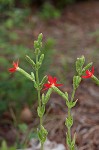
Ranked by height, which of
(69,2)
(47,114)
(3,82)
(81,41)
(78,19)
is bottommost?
(47,114)

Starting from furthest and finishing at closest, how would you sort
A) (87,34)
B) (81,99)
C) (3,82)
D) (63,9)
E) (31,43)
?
1. (63,9)
2. (87,34)
3. (31,43)
4. (81,99)
5. (3,82)

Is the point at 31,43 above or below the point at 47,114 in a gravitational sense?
above

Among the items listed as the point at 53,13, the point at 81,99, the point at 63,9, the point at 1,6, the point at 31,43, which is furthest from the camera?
the point at 63,9

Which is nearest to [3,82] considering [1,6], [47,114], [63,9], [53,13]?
[47,114]

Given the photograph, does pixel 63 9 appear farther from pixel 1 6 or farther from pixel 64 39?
pixel 1 6

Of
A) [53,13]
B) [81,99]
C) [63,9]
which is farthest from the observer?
[63,9]

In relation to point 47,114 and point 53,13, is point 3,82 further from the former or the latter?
point 53,13

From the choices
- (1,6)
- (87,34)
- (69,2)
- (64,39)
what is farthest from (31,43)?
(69,2)

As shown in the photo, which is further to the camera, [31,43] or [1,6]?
[31,43]

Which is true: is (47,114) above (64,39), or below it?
below
